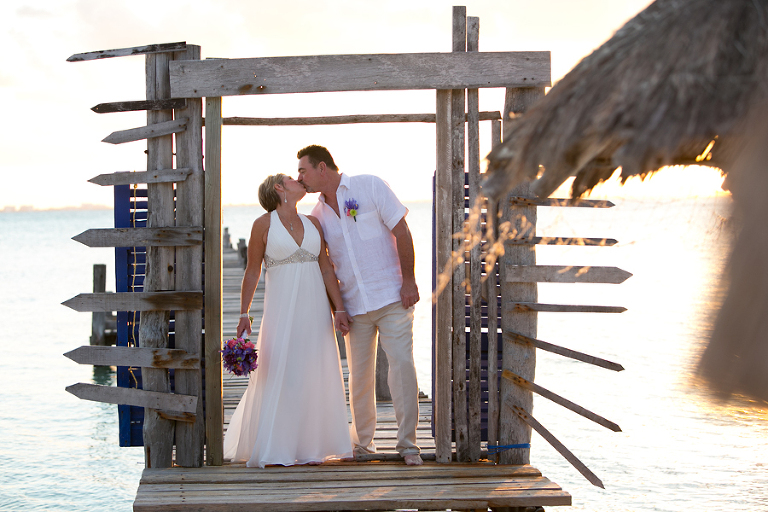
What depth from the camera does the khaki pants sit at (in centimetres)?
510

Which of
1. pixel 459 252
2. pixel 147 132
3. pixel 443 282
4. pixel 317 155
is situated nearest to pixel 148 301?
pixel 147 132

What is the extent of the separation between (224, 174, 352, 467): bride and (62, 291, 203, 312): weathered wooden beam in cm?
34

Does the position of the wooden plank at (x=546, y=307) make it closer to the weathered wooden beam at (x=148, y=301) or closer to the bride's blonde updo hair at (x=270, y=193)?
the bride's blonde updo hair at (x=270, y=193)

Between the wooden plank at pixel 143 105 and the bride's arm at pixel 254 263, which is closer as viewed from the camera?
the wooden plank at pixel 143 105

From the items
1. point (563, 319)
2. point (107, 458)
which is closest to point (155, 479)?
point (107, 458)

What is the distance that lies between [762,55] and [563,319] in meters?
21.3

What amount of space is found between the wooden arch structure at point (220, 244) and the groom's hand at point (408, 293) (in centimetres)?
19

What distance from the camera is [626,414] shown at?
11.9 metres

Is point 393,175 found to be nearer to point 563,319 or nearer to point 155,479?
point 155,479

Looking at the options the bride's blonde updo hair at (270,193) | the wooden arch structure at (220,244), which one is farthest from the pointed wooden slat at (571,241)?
the bride's blonde updo hair at (270,193)

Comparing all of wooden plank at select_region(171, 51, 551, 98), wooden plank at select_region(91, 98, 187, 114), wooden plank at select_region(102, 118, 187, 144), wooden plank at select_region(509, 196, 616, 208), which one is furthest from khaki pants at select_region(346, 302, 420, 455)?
wooden plank at select_region(91, 98, 187, 114)

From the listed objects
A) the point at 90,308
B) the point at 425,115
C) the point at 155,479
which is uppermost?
the point at 425,115

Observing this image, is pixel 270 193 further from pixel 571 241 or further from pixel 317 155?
pixel 571 241

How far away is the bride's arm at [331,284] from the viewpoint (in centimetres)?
521
